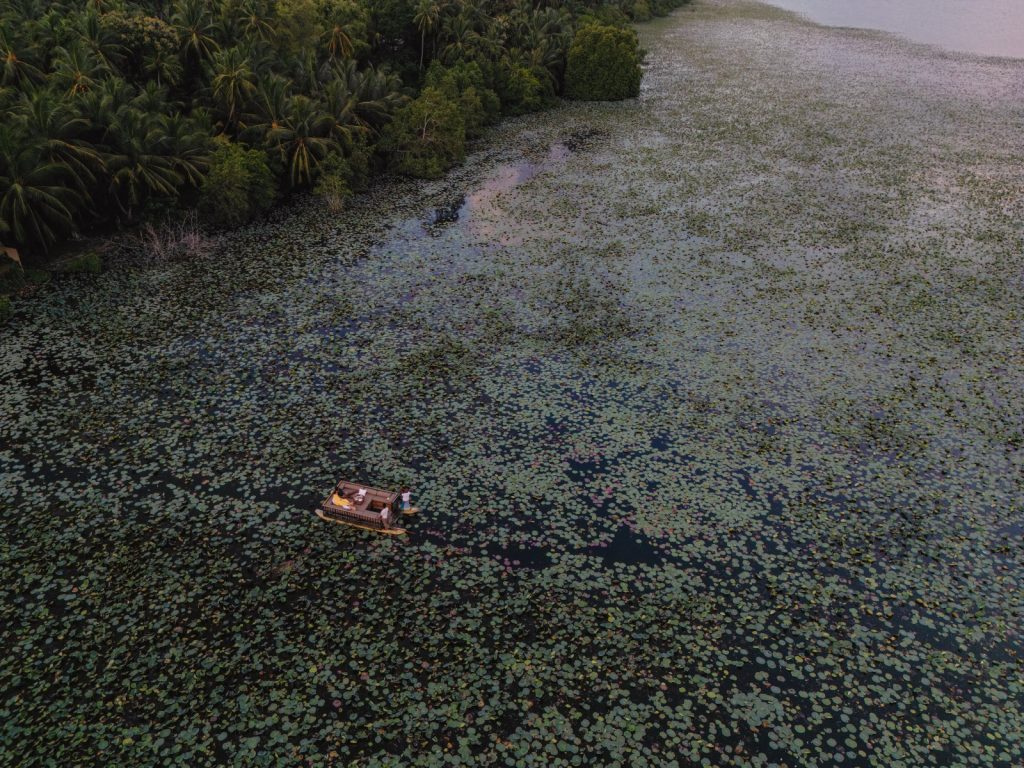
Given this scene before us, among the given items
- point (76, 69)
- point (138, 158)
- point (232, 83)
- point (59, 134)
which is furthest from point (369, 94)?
point (59, 134)

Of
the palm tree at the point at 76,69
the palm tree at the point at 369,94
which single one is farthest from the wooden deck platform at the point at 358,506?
the palm tree at the point at 369,94

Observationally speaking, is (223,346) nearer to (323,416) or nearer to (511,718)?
(323,416)

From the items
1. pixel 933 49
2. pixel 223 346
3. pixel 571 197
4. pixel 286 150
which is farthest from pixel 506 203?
pixel 933 49

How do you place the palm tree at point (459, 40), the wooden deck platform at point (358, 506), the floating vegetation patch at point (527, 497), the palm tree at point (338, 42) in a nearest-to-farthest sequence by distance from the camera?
the floating vegetation patch at point (527, 497) → the wooden deck platform at point (358, 506) → the palm tree at point (338, 42) → the palm tree at point (459, 40)

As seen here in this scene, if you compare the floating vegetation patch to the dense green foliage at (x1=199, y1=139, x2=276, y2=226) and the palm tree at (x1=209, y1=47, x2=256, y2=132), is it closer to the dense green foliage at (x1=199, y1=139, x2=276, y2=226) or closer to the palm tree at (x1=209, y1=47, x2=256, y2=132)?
the dense green foliage at (x1=199, y1=139, x2=276, y2=226)

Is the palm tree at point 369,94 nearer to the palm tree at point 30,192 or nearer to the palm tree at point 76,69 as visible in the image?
the palm tree at point 76,69

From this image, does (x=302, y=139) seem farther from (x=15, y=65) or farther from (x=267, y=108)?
(x=15, y=65)

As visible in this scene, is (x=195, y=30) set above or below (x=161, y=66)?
above
